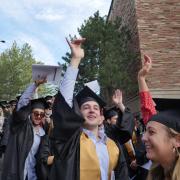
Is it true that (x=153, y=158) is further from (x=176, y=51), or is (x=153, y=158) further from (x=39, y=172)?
(x=176, y=51)

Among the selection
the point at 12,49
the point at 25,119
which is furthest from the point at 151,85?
the point at 12,49

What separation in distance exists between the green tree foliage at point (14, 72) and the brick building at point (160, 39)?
1538cm

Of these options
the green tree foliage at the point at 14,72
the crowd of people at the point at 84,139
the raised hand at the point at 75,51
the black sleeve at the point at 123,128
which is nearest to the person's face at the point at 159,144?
the crowd of people at the point at 84,139

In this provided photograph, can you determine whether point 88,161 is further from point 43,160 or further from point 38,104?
point 38,104

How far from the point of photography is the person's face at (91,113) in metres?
3.41

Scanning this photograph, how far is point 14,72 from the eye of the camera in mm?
34938

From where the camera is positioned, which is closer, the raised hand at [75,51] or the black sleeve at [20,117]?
the raised hand at [75,51]

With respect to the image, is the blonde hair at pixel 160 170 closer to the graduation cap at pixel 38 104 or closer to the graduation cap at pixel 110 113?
the graduation cap at pixel 38 104

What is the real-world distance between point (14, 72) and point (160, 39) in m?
17.7

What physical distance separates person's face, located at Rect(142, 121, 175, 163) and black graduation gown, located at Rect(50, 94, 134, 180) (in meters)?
0.95

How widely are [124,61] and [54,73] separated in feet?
55.1

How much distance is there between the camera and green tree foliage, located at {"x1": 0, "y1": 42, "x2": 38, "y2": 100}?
34188 millimetres

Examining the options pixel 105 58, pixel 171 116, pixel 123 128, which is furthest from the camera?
pixel 105 58

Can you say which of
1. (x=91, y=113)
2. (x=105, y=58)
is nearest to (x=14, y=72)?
(x=105, y=58)
